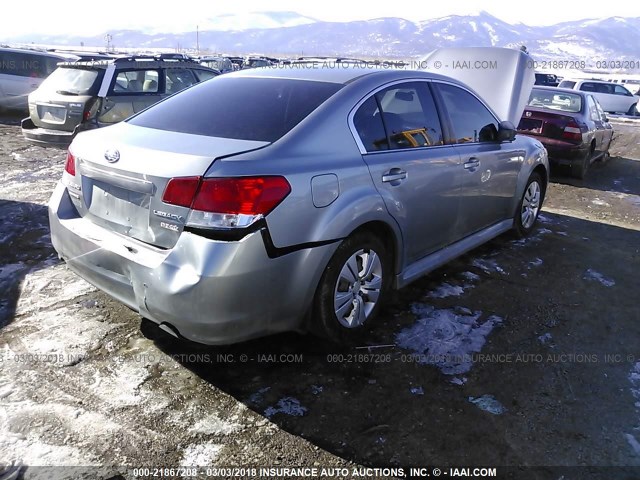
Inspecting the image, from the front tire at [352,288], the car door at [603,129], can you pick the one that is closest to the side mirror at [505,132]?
the front tire at [352,288]

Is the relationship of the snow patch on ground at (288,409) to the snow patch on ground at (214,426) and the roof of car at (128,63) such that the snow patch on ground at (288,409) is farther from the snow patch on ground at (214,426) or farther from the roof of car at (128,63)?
the roof of car at (128,63)

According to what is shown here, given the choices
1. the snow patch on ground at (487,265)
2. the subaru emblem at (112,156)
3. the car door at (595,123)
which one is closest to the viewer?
the subaru emblem at (112,156)

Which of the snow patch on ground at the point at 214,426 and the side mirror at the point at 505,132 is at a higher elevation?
the side mirror at the point at 505,132

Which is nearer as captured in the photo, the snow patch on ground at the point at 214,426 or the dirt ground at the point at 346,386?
the dirt ground at the point at 346,386

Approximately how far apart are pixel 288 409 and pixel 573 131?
766 centimetres

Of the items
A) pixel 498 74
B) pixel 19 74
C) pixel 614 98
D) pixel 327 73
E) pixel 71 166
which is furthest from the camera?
pixel 614 98

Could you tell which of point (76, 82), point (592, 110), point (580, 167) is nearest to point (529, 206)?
point (580, 167)

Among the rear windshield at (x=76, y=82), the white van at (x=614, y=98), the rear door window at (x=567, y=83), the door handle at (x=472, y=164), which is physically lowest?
the white van at (x=614, y=98)

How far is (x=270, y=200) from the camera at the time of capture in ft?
8.29

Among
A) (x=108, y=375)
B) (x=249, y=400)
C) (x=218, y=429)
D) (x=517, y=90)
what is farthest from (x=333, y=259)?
(x=517, y=90)

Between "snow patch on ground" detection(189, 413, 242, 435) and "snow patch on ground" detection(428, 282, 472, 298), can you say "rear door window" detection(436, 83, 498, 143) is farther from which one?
"snow patch on ground" detection(189, 413, 242, 435)

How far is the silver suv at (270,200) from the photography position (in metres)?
2.49

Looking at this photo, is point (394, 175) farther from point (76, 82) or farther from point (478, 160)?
point (76, 82)

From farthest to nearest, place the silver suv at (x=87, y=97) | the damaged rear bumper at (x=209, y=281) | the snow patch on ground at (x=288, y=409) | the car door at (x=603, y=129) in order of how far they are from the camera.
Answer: the car door at (x=603, y=129)
the silver suv at (x=87, y=97)
the snow patch on ground at (x=288, y=409)
the damaged rear bumper at (x=209, y=281)
